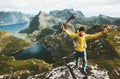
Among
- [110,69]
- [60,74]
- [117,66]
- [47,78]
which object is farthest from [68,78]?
[117,66]

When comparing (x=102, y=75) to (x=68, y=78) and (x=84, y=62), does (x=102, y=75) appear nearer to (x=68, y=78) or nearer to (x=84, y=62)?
(x=68, y=78)

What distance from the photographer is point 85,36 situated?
87.5 ft

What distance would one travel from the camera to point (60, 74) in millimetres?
93062

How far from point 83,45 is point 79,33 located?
1.34 m

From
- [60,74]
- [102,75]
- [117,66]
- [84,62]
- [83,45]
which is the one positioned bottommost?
[117,66]

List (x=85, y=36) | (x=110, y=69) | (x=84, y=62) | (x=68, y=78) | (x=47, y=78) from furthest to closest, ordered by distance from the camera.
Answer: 1. (x=110, y=69)
2. (x=47, y=78)
3. (x=68, y=78)
4. (x=84, y=62)
5. (x=85, y=36)

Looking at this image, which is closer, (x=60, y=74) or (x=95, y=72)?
(x=60, y=74)

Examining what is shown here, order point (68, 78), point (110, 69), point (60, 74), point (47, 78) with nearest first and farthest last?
point (68, 78) → point (60, 74) → point (47, 78) → point (110, 69)


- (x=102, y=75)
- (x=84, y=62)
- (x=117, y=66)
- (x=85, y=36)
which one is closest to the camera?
(x=85, y=36)

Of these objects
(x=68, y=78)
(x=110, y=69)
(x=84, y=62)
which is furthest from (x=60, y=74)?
(x=110, y=69)

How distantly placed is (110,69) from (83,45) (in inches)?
5565

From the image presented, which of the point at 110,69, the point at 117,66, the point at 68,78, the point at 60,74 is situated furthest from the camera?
the point at 117,66

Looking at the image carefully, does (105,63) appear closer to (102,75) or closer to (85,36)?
(102,75)

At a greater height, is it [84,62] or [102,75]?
[84,62]
